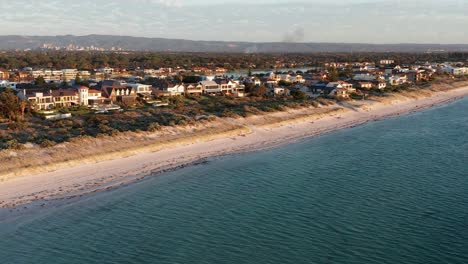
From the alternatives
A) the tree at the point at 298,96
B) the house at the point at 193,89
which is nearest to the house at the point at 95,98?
the house at the point at 193,89

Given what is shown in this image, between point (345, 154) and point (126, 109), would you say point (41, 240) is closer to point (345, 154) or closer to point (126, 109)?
point (345, 154)

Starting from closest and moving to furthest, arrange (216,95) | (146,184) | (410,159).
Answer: (146,184) → (410,159) → (216,95)

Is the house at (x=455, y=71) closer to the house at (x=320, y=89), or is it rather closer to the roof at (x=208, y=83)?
the house at (x=320, y=89)

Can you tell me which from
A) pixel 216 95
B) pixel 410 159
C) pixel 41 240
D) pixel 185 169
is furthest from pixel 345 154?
pixel 216 95

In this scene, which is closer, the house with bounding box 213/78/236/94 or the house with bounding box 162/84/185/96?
the house with bounding box 162/84/185/96

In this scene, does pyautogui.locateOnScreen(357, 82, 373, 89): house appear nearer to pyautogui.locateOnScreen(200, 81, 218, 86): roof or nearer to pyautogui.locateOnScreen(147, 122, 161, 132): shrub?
pyautogui.locateOnScreen(200, 81, 218, 86): roof

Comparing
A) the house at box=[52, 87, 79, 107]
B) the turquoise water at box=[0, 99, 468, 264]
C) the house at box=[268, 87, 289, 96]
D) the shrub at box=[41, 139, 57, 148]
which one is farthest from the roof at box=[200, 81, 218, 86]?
the shrub at box=[41, 139, 57, 148]

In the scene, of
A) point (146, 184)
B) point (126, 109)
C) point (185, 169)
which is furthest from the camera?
point (126, 109)
